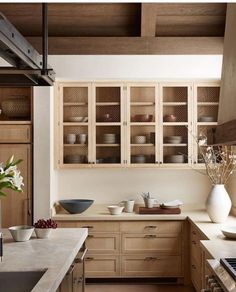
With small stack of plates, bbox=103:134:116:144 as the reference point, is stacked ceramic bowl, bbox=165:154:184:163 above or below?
below

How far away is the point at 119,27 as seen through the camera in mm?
5449

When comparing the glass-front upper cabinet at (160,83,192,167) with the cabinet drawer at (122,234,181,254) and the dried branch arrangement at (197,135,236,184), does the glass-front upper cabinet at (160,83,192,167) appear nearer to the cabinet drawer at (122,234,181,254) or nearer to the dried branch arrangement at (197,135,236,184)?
the dried branch arrangement at (197,135,236,184)

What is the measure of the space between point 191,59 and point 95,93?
120 cm

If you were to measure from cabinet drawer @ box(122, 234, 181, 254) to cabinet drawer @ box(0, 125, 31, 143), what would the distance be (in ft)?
5.15

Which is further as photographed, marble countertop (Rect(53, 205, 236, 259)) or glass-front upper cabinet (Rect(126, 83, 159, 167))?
glass-front upper cabinet (Rect(126, 83, 159, 167))

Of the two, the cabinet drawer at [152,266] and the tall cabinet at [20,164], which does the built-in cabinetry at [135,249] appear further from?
the tall cabinet at [20,164]

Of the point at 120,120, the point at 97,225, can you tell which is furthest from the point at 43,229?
the point at 120,120

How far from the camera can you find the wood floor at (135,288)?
5137mm

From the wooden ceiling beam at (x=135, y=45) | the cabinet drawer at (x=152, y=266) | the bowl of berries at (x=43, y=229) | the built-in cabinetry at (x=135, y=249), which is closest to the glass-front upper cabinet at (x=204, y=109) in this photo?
the wooden ceiling beam at (x=135, y=45)

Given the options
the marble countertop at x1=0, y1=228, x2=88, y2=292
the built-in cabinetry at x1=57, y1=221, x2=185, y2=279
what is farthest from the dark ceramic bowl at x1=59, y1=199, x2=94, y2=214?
the marble countertop at x1=0, y1=228, x2=88, y2=292

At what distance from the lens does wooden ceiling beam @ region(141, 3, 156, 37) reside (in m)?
4.80

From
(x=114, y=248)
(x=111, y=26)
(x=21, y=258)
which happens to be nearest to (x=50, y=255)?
(x=21, y=258)

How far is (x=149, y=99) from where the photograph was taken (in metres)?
5.72

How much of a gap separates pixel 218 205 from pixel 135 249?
1077 mm
